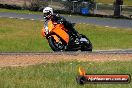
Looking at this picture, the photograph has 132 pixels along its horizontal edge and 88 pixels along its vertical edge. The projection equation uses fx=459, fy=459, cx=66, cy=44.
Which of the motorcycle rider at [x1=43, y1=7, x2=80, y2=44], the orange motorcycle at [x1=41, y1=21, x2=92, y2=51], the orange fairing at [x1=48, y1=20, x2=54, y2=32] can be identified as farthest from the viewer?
the orange motorcycle at [x1=41, y1=21, x2=92, y2=51]

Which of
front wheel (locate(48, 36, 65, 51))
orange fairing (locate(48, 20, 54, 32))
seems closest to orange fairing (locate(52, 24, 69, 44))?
orange fairing (locate(48, 20, 54, 32))

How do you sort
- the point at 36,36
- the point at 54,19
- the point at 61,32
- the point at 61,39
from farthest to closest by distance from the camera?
the point at 36,36, the point at 61,39, the point at 61,32, the point at 54,19

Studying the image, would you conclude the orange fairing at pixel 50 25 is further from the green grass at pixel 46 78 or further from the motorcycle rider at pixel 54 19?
the green grass at pixel 46 78

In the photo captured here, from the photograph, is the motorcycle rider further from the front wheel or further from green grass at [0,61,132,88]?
green grass at [0,61,132,88]

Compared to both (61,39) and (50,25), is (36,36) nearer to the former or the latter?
(61,39)

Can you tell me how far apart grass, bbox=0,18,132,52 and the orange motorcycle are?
19.4 feet

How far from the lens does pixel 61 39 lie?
1794 centimetres

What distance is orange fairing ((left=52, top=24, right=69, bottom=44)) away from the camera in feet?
58.1

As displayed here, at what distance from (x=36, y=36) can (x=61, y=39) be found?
13.4 meters

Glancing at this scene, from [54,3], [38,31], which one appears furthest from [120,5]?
[38,31]

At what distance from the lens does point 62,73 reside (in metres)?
9.50

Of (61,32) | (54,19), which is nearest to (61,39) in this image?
(61,32)

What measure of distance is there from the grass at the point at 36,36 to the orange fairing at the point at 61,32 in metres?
6.08

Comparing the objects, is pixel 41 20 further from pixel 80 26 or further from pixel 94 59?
pixel 94 59
